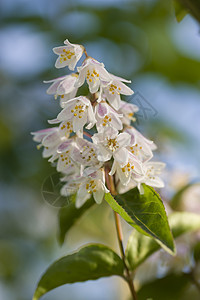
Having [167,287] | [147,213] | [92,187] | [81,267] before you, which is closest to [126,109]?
[92,187]

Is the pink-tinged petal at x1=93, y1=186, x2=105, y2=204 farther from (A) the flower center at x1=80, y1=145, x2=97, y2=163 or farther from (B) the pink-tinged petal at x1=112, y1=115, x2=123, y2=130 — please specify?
(B) the pink-tinged petal at x1=112, y1=115, x2=123, y2=130

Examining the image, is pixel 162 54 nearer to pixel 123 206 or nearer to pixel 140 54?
pixel 140 54

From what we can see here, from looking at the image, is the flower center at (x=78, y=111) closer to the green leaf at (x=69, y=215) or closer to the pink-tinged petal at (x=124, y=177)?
the pink-tinged petal at (x=124, y=177)

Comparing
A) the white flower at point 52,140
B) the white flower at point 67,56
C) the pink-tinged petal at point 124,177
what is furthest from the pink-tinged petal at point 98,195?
the white flower at point 67,56

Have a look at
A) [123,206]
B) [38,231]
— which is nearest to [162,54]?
[38,231]

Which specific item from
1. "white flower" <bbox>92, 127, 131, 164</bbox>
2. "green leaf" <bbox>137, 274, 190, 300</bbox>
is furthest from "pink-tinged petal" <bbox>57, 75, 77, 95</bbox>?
"green leaf" <bbox>137, 274, 190, 300</bbox>

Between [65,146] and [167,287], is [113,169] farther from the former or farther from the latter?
[167,287]
